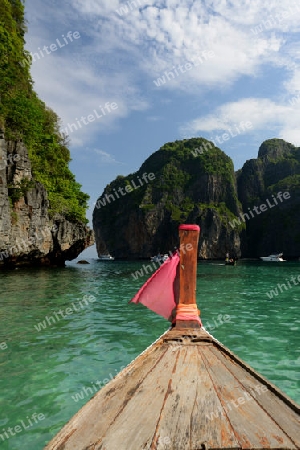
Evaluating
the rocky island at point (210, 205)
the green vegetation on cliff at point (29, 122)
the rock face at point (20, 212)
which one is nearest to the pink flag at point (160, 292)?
the rock face at point (20, 212)

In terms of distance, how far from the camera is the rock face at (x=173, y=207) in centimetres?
9631

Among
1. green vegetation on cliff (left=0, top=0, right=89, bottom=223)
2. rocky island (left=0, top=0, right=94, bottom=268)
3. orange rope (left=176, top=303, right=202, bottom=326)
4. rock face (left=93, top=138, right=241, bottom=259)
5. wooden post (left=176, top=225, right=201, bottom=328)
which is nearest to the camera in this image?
orange rope (left=176, top=303, right=202, bottom=326)

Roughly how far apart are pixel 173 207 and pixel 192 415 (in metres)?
104

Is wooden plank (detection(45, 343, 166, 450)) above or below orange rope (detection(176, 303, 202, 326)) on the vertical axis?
below

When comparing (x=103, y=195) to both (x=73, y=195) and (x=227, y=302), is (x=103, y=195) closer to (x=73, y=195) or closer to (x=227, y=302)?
(x=73, y=195)

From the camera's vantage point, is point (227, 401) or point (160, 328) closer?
point (227, 401)

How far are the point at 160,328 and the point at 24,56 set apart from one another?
3978 centimetres

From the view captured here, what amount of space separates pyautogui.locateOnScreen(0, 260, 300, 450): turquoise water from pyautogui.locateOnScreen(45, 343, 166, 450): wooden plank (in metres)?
1.66

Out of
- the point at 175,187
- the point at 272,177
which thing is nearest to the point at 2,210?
the point at 175,187

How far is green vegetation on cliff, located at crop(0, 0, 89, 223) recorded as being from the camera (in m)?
31.3

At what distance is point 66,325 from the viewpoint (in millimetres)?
9797

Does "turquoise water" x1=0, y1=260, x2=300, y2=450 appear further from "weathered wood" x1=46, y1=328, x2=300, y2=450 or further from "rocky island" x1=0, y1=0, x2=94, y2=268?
"rocky island" x1=0, y1=0, x2=94, y2=268

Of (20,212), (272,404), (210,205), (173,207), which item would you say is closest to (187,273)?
(272,404)

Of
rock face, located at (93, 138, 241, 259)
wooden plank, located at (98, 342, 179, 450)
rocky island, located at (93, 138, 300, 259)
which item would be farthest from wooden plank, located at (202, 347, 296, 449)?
rock face, located at (93, 138, 241, 259)
